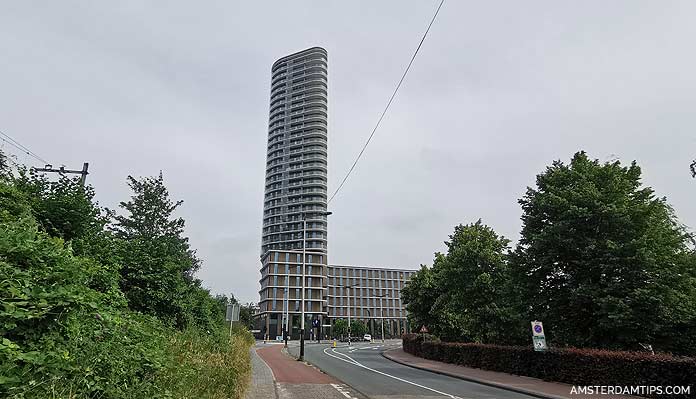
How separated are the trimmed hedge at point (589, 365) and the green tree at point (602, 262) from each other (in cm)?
267

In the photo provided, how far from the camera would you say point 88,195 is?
12000 millimetres

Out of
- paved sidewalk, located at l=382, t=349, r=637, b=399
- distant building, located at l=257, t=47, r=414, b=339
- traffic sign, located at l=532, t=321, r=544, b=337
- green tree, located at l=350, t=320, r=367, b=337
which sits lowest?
green tree, located at l=350, t=320, r=367, b=337

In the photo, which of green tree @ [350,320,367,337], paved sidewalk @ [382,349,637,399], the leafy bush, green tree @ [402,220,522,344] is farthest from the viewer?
green tree @ [350,320,367,337]

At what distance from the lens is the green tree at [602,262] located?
17.6 metres

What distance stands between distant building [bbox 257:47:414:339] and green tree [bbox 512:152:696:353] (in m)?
86.9

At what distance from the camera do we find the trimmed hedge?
1238 centimetres

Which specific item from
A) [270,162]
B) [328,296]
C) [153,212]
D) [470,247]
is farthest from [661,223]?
[270,162]

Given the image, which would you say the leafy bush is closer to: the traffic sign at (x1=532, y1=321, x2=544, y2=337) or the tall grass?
the tall grass

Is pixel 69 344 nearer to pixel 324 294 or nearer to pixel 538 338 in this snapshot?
pixel 538 338

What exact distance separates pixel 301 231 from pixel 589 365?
9906 centimetres

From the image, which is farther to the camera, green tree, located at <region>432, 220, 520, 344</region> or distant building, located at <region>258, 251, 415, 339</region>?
distant building, located at <region>258, 251, 415, 339</region>

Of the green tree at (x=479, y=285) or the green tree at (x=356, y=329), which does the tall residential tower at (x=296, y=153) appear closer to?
the green tree at (x=356, y=329)

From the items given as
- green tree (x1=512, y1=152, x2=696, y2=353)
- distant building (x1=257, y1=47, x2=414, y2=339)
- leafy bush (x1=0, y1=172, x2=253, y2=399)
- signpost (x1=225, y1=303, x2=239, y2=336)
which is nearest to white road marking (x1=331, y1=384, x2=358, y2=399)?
signpost (x1=225, y1=303, x2=239, y2=336)

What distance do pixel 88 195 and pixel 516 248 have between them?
66.0 ft
